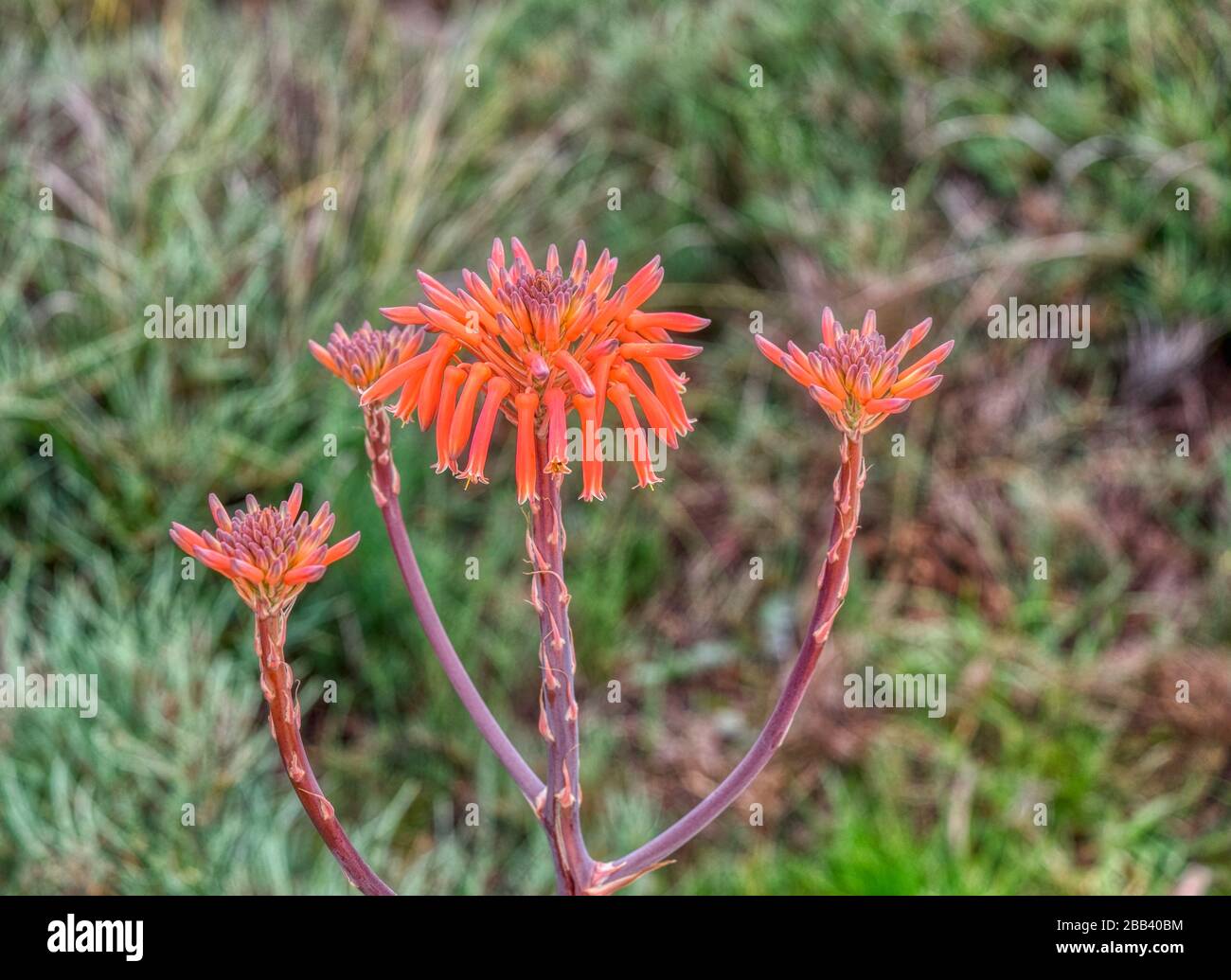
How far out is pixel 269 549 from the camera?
0.88m

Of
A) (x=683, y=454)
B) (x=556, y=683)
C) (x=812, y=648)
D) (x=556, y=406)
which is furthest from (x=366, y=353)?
(x=683, y=454)

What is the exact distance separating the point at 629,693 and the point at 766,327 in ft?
4.65

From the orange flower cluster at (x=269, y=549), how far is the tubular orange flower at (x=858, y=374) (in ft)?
1.11

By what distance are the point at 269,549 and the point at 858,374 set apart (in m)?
0.43

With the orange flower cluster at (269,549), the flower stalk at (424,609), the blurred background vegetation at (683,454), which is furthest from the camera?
the blurred background vegetation at (683,454)

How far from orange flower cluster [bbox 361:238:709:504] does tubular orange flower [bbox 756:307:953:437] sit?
8cm

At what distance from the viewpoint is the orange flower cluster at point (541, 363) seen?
905 mm

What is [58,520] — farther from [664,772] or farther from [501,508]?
[664,772]

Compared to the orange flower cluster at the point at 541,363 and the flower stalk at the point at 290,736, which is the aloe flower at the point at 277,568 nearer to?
the flower stalk at the point at 290,736

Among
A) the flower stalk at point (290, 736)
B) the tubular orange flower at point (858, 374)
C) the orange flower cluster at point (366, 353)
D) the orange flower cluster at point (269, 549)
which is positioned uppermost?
the orange flower cluster at point (366, 353)

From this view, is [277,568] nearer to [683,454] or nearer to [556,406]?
[556,406]

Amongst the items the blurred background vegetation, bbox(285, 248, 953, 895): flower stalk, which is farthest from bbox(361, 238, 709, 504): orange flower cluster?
the blurred background vegetation

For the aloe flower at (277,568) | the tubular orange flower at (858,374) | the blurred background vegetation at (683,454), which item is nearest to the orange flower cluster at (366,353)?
the aloe flower at (277,568)

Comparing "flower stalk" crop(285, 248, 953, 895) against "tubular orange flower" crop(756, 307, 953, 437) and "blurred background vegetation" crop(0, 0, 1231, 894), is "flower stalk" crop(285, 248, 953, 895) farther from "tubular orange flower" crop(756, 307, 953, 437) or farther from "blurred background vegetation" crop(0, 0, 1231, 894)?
"blurred background vegetation" crop(0, 0, 1231, 894)
